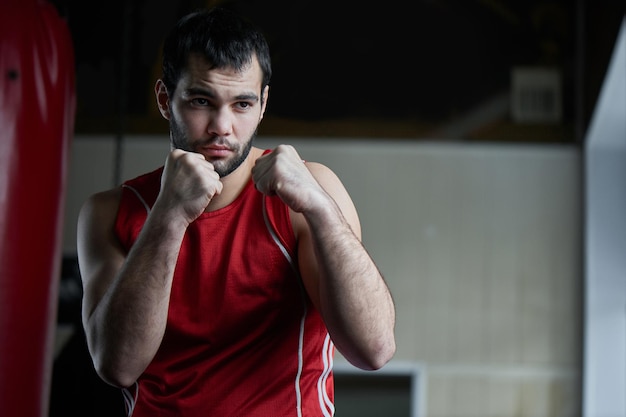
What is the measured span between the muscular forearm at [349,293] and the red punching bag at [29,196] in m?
0.94

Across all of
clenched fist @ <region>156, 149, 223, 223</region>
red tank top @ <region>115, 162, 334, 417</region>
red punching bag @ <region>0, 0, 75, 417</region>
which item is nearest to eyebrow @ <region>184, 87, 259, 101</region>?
clenched fist @ <region>156, 149, 223, 223</region>

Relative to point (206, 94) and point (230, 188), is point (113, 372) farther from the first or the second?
point (206, 94)

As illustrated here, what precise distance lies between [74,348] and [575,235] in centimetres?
250

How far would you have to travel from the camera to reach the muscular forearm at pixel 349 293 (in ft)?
4.52

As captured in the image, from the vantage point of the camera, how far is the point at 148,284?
4.52ft

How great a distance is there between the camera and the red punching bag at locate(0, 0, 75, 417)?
1.97m

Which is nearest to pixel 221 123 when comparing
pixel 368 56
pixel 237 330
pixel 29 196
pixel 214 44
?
pixel 214 44

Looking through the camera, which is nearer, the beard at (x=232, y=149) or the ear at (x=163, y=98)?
the beard at (x=232, y=149)

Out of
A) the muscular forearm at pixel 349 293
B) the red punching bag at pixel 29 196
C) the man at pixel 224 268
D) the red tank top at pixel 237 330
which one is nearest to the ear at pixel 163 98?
the man at pixel 224 268

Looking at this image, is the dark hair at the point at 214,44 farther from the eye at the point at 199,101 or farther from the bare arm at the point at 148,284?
the bare arm at the point at 148,284

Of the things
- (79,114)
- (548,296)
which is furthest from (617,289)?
(79,114)

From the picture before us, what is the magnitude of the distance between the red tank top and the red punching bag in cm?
60

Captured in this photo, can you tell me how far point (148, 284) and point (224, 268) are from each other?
0.17m

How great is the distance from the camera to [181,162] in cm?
141
